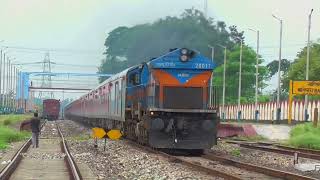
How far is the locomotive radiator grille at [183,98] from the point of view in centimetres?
2358

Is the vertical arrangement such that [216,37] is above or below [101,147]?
above

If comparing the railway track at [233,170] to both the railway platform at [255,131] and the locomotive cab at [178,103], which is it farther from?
the railway platform at [255,131]

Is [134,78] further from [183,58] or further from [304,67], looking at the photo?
[304,67]

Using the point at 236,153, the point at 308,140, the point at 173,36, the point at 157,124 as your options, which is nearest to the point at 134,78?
the point at 236,153

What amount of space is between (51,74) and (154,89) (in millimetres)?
114621

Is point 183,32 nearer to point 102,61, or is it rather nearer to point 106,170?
point 102,61

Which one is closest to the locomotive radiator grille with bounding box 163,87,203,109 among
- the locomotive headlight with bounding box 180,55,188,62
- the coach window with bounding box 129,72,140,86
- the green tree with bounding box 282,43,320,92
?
the locomotive headlight with bounding box 180,55,188,62

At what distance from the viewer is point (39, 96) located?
182 m

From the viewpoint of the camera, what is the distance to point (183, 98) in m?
23.8

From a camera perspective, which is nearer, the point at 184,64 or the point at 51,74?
the point at 184,64

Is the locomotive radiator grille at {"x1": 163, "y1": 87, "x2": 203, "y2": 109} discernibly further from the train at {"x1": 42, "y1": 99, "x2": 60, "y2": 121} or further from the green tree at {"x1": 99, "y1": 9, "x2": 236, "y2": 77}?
the train at {"x1": 42, "y1": 99, "x2": 60, "y2": 121}

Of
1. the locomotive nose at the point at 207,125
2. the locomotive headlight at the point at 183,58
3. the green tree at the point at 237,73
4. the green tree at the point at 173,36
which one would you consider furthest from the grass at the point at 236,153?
the green tree at the point at 237,73

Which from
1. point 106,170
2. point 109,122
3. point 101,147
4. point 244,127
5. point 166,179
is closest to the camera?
point 166,179

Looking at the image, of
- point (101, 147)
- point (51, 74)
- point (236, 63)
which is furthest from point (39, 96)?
point (101, 147)
